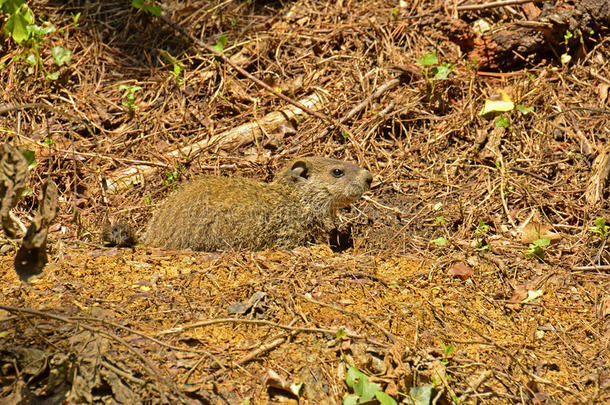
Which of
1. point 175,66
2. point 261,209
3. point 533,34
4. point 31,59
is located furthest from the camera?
point 175,66

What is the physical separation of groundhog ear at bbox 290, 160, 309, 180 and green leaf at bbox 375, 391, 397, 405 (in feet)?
10.7

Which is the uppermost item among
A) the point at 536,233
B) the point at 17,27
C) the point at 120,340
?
the point at 17,27

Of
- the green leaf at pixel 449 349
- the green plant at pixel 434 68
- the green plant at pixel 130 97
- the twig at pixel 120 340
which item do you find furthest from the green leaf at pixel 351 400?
the green plant at pixel 130 97

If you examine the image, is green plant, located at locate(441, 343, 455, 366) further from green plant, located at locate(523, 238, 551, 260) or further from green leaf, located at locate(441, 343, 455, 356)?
green plant, located at locate(523, 238, 551, 260)

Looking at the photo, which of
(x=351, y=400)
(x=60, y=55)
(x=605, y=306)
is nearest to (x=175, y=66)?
(x=60, y=55)

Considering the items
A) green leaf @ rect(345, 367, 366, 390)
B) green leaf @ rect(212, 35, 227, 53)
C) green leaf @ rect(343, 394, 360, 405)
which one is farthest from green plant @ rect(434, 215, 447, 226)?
green leaf @ rect(212, 35, 227, 53)

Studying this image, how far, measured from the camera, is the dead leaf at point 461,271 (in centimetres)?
523

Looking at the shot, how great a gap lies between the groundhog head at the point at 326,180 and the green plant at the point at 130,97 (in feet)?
6.73

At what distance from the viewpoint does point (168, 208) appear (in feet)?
19.3

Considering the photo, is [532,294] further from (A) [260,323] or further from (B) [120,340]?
(B) [120,340]

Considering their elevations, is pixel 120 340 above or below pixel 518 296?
above

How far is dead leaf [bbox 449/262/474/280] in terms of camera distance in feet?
17.2

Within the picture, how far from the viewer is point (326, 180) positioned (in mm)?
6523

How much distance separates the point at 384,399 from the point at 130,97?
5.07 meters
